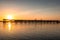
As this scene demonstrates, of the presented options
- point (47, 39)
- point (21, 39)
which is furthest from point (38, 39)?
point (21, 39)

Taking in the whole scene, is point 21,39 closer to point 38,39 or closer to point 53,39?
point 38,39

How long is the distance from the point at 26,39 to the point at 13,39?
2597mm

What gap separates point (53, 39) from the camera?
84.2 feet

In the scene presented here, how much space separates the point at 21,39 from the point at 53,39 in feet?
20.9

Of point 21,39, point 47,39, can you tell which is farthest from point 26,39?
point 47,39

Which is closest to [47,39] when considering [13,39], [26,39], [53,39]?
[53,39]

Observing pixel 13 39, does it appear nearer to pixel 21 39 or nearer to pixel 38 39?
pixel 21 39

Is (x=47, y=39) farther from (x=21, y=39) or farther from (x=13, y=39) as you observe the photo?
(x=13, y=39)

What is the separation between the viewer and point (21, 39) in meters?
26.0

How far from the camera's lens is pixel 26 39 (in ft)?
84.2

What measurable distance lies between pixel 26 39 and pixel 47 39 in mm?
4155

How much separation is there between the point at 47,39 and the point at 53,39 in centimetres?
119

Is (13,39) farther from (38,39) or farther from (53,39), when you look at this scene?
(53,39)

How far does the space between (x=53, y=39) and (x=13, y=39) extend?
26.0ft
